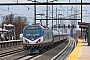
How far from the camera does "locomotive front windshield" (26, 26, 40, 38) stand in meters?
29.5

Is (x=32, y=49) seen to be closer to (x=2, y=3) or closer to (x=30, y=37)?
(x=30, y=37)

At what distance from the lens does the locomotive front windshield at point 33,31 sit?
29469 millimetres

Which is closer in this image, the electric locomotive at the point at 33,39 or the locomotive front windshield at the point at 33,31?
the electric locomotive at the point at 33,39

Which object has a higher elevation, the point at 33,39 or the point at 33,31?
the point at 33,31

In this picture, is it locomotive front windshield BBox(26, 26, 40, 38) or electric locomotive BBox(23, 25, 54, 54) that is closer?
electric locomotive BBox(23, 25, 54, 54)

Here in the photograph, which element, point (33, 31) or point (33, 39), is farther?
point (33, 31)

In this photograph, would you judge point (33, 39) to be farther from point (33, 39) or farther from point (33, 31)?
point (33, 31)

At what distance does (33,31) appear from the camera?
2980 cm

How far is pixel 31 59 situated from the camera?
956 inches

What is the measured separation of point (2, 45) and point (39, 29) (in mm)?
17801

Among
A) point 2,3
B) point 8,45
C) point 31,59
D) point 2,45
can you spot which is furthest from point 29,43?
point 8,45

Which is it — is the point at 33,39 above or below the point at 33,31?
below

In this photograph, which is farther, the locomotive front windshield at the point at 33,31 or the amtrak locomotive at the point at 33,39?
the locomotive front windshield at the point at 33,31

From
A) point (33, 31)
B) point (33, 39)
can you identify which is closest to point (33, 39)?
point (33, 39)
